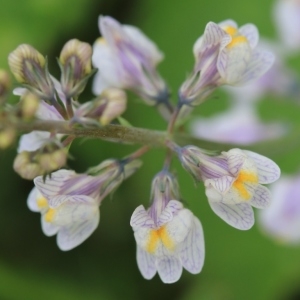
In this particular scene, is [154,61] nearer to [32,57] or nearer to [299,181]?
[32,57]

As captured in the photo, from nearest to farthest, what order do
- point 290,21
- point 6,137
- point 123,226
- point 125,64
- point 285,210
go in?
1. point 6,137
2. point 125,64
3. point 285,210
4. point 290,21
5. point 123,226

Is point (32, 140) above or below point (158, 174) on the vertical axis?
above

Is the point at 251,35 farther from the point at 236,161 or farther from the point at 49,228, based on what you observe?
the point at 49,228

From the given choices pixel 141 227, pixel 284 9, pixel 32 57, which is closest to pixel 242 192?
pixel 141 227

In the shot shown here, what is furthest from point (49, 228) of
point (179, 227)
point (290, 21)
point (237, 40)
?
point (290, 21)

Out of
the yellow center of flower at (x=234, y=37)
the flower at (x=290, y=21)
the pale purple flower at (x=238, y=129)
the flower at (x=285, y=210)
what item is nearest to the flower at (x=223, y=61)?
the yellow center of flower at (x=234, y=37)

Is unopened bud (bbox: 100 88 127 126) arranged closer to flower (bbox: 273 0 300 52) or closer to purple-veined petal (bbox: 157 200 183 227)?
purple-veined petal (bbox: 157 200 183 227)
